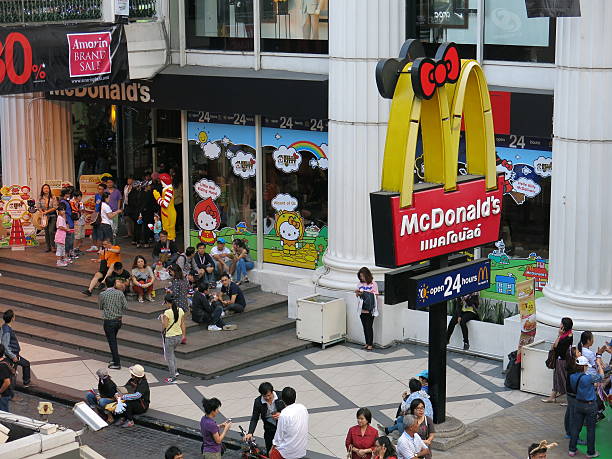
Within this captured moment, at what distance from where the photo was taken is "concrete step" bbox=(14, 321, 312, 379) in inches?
886

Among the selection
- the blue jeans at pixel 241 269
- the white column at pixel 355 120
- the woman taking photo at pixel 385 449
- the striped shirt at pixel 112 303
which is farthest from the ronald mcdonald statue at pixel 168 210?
the woman taking photo at pixel 385 449

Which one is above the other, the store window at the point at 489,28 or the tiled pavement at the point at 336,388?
the store window at the point at 489,28

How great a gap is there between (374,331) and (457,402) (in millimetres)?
3407

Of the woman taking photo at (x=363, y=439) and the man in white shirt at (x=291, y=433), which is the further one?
the man in white shirt at (x=291, y=433)

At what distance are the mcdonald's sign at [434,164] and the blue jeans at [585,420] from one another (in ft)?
9.05

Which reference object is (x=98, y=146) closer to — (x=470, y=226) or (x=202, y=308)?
(x=202, y=308)

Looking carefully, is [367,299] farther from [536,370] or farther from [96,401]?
[96,401]

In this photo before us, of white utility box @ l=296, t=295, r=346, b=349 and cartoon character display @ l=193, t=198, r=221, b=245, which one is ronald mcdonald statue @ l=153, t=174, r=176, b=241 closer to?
cartoon character display @ l=193, t=198, r=221, b=245

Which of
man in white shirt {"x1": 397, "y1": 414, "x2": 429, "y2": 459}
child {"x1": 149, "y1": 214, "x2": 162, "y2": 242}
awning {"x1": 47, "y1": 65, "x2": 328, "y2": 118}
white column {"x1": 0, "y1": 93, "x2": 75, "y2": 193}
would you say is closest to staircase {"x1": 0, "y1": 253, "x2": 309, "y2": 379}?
child {"x1": 149, "y1": 214, "x2": 162, "y2": 242}

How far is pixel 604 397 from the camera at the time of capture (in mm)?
19438

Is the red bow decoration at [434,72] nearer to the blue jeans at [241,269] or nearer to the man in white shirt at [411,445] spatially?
the man in white shirt at [411,445]

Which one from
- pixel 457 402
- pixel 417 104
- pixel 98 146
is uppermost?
pixel 417 104

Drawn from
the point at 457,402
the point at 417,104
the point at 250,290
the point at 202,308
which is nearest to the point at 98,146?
the point at 250,290

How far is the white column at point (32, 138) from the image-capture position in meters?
30.2
